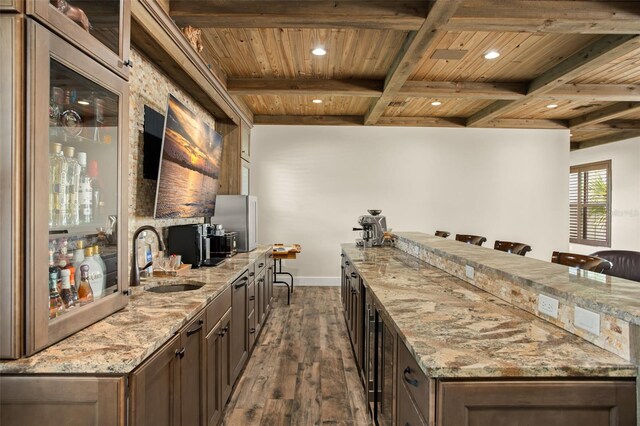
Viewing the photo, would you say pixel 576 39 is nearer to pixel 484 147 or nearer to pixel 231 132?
pixel 484 147

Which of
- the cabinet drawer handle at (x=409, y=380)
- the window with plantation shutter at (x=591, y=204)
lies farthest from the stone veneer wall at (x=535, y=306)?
the window with plantation shutter at (x=591, y=204)

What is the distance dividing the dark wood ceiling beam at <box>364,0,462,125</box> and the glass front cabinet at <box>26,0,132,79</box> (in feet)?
6.68

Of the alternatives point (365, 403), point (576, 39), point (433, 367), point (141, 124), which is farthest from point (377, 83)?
point (433, 367)

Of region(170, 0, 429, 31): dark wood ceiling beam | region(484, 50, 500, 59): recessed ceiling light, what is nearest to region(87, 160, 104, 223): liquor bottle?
region(170, 0, 429, 31): dark wood ceiling beam

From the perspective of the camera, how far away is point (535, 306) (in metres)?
1.58

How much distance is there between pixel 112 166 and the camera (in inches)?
61.5

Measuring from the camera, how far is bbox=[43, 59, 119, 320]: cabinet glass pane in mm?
1332

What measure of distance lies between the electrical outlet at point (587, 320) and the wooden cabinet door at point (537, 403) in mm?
198

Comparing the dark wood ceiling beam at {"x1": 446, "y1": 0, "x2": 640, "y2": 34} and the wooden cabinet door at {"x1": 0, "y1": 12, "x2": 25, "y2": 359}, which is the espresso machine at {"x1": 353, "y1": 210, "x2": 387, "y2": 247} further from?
the wooden cabinet door at {"x1": 0, "y1": 12, "x2": 25, "y2": 359}

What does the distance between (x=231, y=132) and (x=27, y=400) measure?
4.49 m

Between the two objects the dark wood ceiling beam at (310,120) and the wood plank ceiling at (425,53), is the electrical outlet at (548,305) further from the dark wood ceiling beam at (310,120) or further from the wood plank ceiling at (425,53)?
the dark wood ceiling beam at (310,120)

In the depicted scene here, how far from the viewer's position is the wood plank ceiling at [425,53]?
2.86 meters


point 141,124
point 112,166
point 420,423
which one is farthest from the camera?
point 141,124

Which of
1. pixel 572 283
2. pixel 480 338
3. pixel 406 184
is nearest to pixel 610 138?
pixel 406 184
